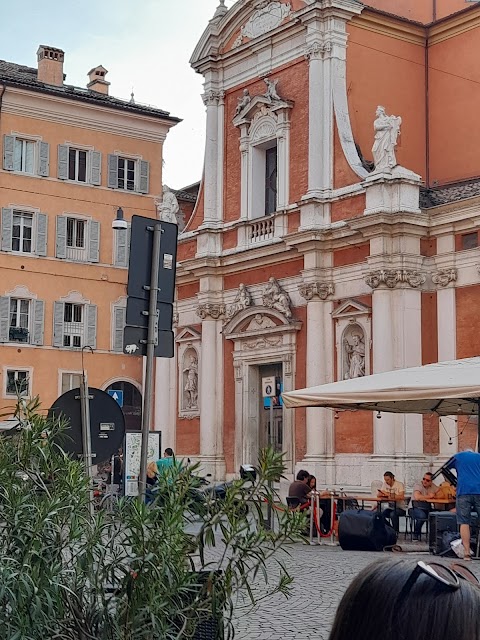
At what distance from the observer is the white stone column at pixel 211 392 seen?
2642 centimetres

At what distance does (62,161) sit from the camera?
108 ft

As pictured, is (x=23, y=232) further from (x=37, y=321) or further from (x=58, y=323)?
(x=58, y=323)

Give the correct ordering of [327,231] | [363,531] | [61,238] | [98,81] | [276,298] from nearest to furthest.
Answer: [363,531]
[327,231]
[276,298]
[61,238]
[98,81]

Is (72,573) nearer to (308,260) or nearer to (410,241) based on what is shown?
(410,241)

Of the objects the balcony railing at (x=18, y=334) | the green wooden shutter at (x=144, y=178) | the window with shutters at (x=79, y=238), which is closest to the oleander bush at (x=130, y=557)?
the balcony railing at (x=18, y=334)

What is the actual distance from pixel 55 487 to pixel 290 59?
2183 centimetres

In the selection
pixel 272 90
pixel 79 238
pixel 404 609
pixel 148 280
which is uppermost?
pixel 272 90

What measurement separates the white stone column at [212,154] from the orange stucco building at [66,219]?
6.41 meters

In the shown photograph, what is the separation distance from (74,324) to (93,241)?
2577 millimetres

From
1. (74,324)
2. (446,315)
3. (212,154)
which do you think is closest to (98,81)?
(74,324)

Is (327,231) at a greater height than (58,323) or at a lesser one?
greater

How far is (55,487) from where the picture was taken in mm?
4828

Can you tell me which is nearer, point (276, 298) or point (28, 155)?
point (276, 298)

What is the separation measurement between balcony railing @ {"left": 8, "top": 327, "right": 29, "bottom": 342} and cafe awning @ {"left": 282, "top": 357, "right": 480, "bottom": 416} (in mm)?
18023
